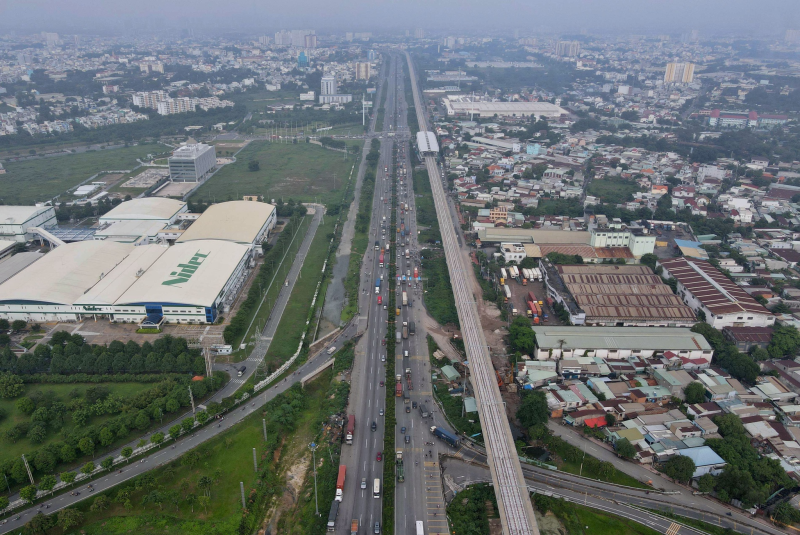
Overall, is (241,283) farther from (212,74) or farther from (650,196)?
(212,74)

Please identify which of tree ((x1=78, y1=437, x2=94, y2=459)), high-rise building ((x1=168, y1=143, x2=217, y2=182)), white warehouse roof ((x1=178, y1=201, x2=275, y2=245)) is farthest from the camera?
high-rise building ((x1=168, y1=143, x2=217, y2=182))

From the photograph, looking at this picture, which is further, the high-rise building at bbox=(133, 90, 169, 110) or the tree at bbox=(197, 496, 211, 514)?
the high-rise building at bbox=(133, 90, 169, 110)

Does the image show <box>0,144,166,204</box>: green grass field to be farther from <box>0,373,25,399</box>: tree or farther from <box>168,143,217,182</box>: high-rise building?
<box>0,373,25,399</box>: tree

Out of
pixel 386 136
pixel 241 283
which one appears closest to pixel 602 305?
pixel 241 283

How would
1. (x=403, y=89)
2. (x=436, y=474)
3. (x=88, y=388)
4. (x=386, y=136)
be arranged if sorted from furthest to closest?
1. (x=403, y=89)
2. (x=386, y=136)
3. (x=88, y=388)
4. (x=436, y=474)

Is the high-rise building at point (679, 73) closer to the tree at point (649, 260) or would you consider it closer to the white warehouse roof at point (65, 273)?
the tree at point (649, 260)

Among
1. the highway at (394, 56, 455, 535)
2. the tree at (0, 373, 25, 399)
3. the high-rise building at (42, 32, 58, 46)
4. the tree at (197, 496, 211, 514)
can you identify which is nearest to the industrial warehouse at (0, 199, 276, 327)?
the tree at (0, 373, 25, 399)

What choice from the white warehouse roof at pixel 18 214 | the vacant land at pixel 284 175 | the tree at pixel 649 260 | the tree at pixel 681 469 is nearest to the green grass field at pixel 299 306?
the vacant land at pixel 284 175
